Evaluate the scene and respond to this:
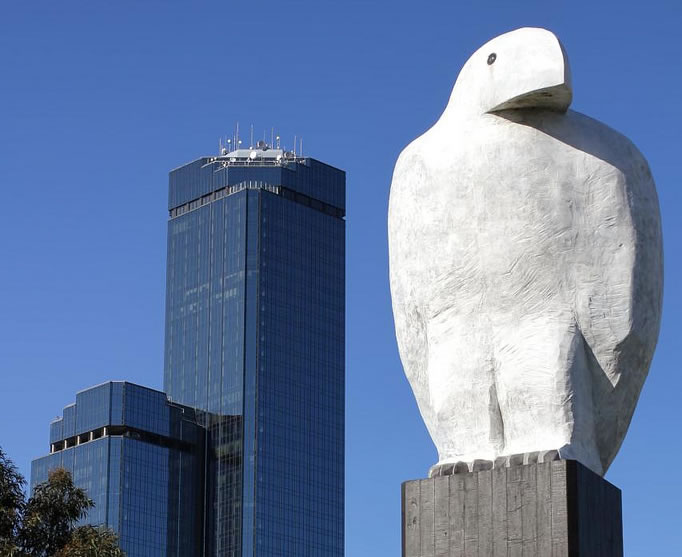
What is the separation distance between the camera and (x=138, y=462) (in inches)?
4028

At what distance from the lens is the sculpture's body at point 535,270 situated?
10.1 meters

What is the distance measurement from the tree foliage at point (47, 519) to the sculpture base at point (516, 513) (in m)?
6.24

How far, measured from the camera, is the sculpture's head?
33.3 feet

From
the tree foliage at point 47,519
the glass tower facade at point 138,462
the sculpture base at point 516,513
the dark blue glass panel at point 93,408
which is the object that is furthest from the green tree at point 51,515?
the dark blue glass panel at point 93,408

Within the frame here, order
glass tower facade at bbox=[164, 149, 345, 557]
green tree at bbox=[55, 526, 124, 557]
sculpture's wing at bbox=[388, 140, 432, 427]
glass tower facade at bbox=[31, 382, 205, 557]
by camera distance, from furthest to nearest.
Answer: glass tower facade at bbox=[164, 149, 345, 557], glass tower facade at bbox=[31, 382, 205, 557], green tree at bbox=[55, 526, 124, 557], sculpture's wing at bbox=[388, 140, 432, 427]

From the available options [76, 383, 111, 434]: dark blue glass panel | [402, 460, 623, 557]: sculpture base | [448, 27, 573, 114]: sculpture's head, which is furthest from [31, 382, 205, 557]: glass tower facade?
[448, 27, 573, 114]: sculpture's head

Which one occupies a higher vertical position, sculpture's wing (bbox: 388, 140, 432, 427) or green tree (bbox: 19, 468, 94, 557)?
sculpture's wing (bbox: 388, 140, 432, 427)

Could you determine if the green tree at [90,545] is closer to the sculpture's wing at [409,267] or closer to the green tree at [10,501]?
the green tree at [10,501]

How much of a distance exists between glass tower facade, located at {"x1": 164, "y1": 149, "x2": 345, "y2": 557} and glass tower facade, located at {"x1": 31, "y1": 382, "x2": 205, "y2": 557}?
1.65 meters

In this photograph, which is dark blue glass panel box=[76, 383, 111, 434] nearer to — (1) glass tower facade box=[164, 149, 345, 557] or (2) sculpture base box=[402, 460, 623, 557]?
(1) glass tower facade box=[164, 149, 345, 557]

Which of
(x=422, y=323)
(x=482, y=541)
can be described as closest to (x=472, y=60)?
(x=422, y=323)

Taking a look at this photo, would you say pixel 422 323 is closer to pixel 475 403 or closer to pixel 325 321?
pixel 475 403

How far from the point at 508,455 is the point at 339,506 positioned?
9740cm

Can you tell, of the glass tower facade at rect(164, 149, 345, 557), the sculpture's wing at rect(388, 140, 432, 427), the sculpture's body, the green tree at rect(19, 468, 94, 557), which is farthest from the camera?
the glass tower facade at rect(164, 149, 345, 557)
